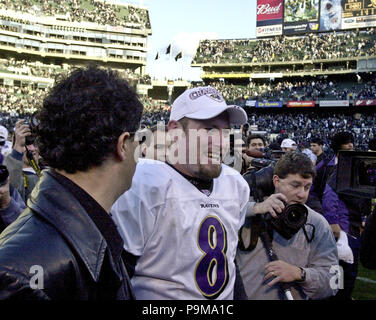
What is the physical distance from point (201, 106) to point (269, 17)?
45306 mm

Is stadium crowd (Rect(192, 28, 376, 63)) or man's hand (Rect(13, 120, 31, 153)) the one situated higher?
stadium crowd (Rect(192, 28, 376, 63))

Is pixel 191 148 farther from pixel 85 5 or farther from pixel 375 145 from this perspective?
pixel 85 5

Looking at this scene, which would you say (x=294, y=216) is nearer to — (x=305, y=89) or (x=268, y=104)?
(x=268, y=104)

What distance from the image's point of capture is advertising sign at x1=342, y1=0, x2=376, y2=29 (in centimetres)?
3853

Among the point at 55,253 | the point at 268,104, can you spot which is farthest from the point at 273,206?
the point at 268,104

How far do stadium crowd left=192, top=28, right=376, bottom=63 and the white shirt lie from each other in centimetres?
4422

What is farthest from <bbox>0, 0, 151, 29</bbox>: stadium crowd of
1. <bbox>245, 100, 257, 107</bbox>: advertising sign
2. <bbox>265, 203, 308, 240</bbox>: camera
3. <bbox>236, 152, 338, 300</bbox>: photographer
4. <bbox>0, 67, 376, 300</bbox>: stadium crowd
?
<bbox>265, 203, 308, 240</bbox>: camera

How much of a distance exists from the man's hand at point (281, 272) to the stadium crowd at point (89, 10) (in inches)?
2151

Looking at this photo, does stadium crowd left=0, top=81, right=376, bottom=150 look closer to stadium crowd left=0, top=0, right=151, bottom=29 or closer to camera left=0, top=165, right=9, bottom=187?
stadium crowd left=0, top=0, right=151, bottom=29

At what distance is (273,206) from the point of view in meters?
2.13

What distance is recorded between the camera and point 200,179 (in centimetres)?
203

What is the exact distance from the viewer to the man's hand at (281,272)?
7.21 feet

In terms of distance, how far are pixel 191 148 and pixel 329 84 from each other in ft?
146
